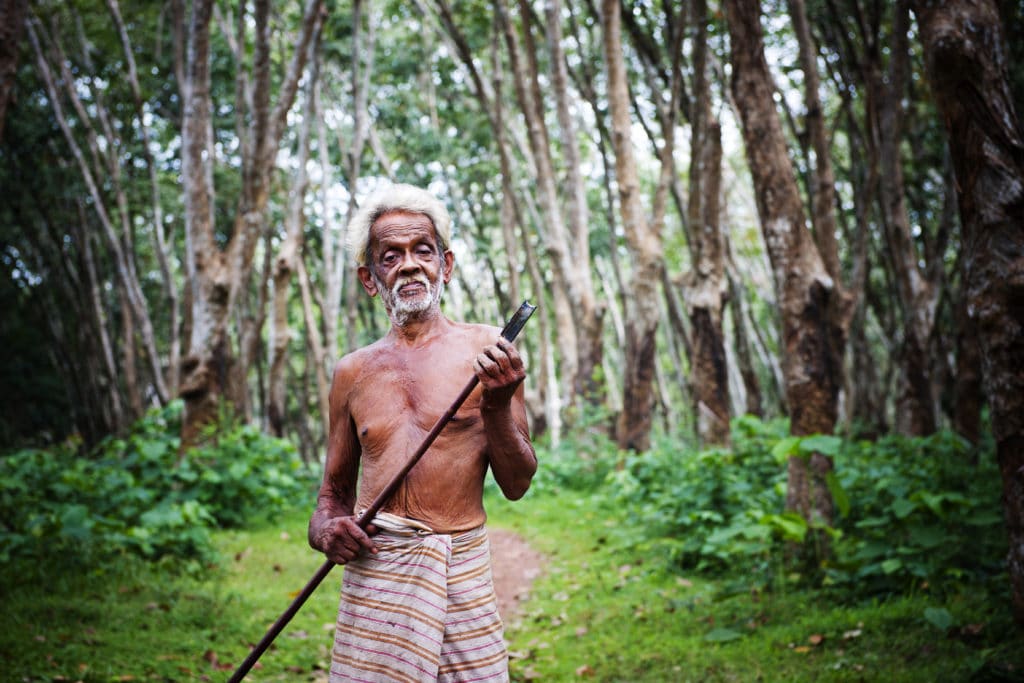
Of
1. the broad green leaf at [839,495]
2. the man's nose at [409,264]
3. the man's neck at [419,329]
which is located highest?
the man's nose at [409,264]

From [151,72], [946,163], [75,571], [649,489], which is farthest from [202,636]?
[151,72]

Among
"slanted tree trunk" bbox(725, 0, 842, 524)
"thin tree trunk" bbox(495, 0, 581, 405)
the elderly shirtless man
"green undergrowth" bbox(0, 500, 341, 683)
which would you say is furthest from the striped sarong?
"thin tree trunk" bbox(495, 0, 581, 405)

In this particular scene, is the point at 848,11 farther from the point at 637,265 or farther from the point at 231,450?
the point at 231,450

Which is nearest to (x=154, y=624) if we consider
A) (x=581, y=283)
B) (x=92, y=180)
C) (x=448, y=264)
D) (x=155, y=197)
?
(x=448, y=264)

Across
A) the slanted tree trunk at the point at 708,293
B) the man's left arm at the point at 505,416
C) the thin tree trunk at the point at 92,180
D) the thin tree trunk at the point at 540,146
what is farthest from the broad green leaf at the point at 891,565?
the thin tree trunk at the point at 92,180

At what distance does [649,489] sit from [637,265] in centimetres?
295

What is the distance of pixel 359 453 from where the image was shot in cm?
264

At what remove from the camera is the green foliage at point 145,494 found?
599cm

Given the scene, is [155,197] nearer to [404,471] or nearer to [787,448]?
[787,448]

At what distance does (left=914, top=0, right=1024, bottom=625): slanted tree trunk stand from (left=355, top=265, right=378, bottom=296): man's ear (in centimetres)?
290

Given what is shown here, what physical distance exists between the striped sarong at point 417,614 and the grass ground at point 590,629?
2401mm

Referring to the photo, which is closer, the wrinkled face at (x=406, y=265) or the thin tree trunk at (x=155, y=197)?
the wrinkled face at (x=406, y=265)

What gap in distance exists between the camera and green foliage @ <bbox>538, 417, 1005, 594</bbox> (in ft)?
16.1

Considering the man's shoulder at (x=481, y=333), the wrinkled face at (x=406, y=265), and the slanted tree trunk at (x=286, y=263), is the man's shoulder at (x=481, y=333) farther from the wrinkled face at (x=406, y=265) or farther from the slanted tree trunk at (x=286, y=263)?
the slanted tree trunk at (x=286, y=263)
